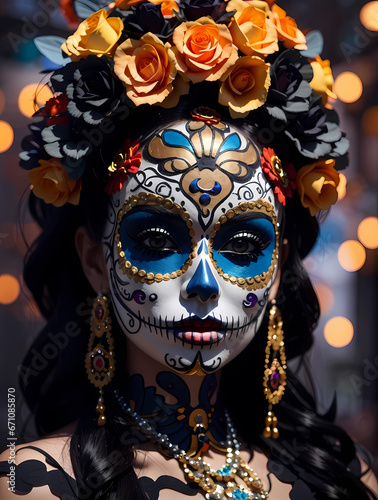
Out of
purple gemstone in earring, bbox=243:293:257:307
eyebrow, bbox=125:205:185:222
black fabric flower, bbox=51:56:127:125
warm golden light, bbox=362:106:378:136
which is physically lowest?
purple gemstone in earring, bbox=243:293:257:307

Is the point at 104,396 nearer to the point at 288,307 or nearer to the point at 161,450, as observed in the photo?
the point at 161,450

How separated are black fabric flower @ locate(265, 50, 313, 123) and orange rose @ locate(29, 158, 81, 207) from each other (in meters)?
0.78

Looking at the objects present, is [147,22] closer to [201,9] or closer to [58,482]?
[201,9]

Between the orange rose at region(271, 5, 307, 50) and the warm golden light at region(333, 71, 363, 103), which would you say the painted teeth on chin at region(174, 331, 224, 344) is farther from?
the warm golden light at region(333, 71, 363, 103)

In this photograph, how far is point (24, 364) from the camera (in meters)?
2.67

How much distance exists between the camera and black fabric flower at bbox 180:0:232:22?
2262mm

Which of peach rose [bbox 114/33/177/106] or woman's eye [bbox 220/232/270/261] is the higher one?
peach rose [bbox 114/33/177/106]

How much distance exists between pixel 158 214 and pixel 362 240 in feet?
7.29

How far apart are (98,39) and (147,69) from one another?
21cm

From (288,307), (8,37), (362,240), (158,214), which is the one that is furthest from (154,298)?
(362,240)

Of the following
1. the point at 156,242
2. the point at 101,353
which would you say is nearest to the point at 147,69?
the point at 156,242

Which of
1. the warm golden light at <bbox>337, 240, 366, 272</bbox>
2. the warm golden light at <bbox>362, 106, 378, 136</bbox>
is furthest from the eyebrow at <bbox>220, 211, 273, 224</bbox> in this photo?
the warm golden light at <bbox>362, 106, 378, 136</bbox>

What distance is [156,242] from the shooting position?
2.22m

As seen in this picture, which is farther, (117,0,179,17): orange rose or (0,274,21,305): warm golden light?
(0,274,21,305): warm golden light
